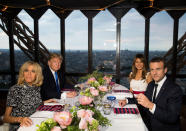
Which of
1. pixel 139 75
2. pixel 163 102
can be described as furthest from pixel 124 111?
pixel 139 75

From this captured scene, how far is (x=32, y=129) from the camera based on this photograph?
4.16 feet

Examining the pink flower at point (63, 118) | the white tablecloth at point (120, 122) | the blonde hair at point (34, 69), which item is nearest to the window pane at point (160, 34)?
the white tablecloth at point (120, 122)

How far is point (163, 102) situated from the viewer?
151 cm

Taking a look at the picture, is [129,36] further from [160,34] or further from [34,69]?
[34,69]

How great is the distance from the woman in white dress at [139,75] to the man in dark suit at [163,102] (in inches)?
40.8

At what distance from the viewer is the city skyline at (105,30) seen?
387 centimetres

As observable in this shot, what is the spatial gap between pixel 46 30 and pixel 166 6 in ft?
9.92

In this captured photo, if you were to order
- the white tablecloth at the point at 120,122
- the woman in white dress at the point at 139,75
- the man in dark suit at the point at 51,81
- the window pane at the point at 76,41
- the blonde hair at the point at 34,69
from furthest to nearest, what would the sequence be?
1. the window pane at the point at 76,41
2. the woman in white dress at the point at 139,75
3. the man in dark suit at the point at 51,81
4. the blonde hair at the point at 34,69
5. the white tablecloth at the point at 120,122

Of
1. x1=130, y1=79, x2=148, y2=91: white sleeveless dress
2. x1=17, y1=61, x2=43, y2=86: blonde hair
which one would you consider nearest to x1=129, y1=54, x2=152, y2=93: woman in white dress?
x1=130, y1=79, x2=148, y2=91: white sleeveless dress

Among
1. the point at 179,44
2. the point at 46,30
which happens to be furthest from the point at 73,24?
the point at 179,44

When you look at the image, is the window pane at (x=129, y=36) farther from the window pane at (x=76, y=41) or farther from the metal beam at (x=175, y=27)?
the window pane at (x=76, y=41)

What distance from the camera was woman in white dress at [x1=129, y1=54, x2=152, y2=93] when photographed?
2.77m

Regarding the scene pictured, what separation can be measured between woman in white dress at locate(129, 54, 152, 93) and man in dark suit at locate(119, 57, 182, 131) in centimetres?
104

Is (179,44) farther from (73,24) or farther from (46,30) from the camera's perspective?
(46,30)
